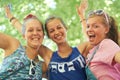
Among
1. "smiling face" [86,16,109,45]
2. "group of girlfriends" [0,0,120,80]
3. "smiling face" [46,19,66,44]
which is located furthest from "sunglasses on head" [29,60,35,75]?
"smiling face" [86,16,109,45]

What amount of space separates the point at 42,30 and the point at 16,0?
8.19 feet

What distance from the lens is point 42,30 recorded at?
255 cm

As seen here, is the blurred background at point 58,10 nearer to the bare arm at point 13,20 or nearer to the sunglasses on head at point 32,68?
the bare arm at point 13,20

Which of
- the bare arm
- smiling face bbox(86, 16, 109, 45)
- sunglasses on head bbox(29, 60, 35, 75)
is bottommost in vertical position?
sunglasses on head bbox(29, 60, 35, 75)

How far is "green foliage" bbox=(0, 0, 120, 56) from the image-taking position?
199 inches

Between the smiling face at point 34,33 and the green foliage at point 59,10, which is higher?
the green foliage at point 59,10

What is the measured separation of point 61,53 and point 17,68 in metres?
0.42

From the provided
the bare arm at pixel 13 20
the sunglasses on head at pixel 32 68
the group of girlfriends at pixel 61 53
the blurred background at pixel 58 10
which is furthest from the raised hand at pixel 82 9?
the blurred background at pixel 58 10

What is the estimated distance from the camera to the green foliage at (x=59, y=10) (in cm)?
505

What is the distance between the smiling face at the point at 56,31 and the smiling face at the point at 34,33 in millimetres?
81

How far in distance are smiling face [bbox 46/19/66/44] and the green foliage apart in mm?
2367

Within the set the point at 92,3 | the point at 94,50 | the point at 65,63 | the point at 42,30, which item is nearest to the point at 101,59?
the point at 94,50

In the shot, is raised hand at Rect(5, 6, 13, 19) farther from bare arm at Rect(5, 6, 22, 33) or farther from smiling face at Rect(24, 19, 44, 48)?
smiling face at Rect(24, 19, 44, 48)

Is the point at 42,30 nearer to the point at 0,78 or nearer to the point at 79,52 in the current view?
the point at 79,52
